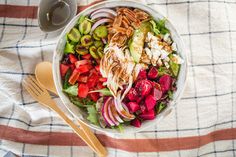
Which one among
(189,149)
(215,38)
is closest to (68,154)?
(189,149)

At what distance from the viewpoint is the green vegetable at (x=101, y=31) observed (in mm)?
876

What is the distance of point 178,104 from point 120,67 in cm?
18

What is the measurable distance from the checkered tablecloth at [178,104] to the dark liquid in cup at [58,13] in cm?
4

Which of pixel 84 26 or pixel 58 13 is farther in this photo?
pixel 58 13

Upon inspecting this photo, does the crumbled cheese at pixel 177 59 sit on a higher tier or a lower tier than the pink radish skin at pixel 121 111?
higher

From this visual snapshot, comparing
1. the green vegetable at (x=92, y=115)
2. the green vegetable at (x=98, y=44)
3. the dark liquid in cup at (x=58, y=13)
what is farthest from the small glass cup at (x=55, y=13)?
the green vegetable at (x=92, y=115)

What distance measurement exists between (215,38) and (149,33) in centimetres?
19

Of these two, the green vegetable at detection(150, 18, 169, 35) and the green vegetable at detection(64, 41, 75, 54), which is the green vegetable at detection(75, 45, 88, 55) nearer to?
the green vegetable at detection(64, 41, 75, 54)

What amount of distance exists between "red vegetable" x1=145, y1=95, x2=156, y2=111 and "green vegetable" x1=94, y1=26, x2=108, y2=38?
0.55 ft

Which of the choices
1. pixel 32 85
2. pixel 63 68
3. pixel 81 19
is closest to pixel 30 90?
pixel 32 85

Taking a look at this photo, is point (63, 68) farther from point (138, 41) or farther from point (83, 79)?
point (138, 41)

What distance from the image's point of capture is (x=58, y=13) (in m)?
0.97

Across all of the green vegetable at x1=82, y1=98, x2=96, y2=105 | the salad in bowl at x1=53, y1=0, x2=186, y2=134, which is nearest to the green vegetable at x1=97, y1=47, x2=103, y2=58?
the salad in bowl at x1=53, y1=0, x2=186, y2=134

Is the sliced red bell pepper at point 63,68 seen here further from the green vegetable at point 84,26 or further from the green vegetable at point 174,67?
the green vegetable at point 174,67
